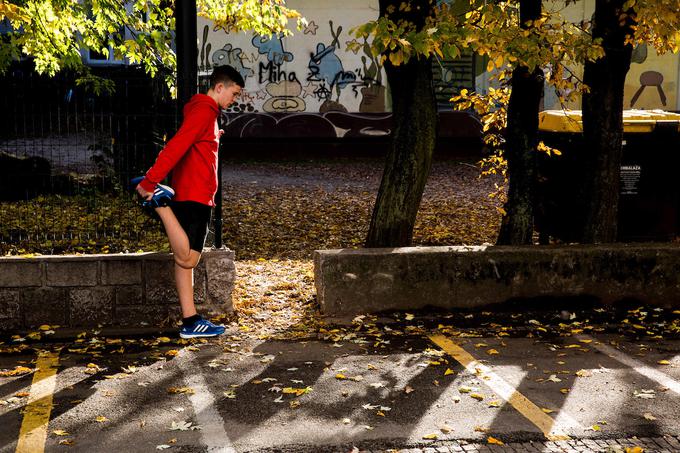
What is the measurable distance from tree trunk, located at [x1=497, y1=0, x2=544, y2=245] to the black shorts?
3.52 m

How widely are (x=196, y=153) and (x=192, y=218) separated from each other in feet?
Answer: 1.56

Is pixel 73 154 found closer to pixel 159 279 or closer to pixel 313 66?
pixel 159 279

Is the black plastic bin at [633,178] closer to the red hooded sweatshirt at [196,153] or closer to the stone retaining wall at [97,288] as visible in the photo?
the stone retaining wall at [97,288]

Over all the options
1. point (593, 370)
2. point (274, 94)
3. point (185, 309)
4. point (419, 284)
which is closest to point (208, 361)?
point (185, 309)

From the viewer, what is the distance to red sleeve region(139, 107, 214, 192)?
6160mm

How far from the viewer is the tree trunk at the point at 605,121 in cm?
838

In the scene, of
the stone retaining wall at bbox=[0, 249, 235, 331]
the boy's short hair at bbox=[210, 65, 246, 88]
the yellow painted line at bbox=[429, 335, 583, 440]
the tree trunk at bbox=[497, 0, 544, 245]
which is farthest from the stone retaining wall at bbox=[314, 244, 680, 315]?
the boy's short hair at bbox=[210, 65, 246, 88]

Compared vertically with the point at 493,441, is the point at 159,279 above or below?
above

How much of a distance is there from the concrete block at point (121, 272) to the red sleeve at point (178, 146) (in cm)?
95

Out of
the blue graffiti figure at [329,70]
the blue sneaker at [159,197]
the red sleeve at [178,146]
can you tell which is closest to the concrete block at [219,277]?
the blue sneaker at [159,197]

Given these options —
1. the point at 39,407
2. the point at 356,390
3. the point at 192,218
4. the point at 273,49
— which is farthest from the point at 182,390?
the point at 273,49

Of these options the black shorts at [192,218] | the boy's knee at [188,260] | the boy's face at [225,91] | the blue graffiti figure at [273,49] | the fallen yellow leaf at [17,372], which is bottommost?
the fallen yellow leaf at [17,372]

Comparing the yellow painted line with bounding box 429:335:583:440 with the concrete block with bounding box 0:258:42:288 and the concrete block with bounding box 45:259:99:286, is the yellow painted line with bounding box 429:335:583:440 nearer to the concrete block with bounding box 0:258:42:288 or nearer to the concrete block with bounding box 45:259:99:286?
the concrete block with bounding box 45:259:99:286

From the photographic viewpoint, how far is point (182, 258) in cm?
639
